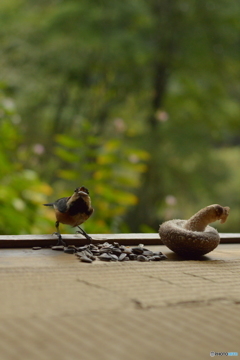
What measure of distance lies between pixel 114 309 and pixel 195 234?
0.52 meters

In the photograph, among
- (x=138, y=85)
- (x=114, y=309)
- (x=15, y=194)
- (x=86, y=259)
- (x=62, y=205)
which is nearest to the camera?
(x=114, y=309)

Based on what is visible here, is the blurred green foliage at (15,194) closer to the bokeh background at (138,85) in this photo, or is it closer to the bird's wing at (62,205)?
the bird's wing at (62,205)

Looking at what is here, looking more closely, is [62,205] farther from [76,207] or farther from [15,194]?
[15,194]

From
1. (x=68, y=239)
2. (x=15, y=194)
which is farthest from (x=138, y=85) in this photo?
(x=68, y=239)

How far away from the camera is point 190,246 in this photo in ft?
4.02

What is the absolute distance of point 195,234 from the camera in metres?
1.23

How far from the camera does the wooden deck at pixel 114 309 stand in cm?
59

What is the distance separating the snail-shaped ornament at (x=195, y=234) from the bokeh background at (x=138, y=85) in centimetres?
311

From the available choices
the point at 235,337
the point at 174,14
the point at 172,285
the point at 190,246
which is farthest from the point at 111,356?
the point at 174,14

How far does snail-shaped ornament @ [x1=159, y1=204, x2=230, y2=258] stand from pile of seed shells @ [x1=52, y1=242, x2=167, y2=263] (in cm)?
5

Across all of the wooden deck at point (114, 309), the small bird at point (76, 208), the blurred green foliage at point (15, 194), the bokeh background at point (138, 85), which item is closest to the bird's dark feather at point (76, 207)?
the small bird at point (76, 208)

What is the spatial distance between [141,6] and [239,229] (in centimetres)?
267

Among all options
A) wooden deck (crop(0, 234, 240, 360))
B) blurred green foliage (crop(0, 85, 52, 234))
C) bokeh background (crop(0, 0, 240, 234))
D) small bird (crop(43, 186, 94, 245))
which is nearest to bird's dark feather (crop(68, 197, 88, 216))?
small bird (crop(43, 186, 94, 245))

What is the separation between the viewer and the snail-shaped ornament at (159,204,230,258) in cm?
122
